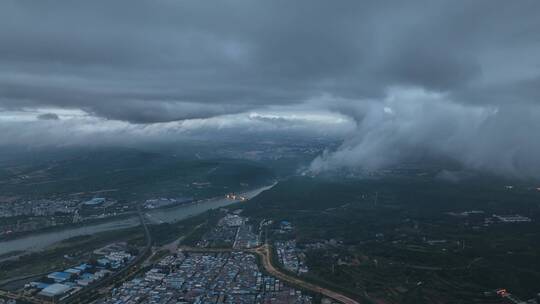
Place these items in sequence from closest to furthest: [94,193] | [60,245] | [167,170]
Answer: [60,245], [94,193], [167,170]

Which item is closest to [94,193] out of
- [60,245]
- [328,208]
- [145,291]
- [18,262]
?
[60,245]

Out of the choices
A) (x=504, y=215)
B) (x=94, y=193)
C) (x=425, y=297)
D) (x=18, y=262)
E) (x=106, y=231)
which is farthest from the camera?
(x=94, y=193)

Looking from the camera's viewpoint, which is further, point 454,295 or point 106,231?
point 106,231

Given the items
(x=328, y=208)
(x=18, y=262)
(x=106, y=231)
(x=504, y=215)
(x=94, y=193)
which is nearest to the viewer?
(x=18, y=262)

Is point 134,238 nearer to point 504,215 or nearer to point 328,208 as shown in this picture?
point 328,208

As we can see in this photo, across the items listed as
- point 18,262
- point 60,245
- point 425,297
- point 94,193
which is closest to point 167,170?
point 94,193

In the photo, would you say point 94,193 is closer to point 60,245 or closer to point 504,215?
point 60,245
